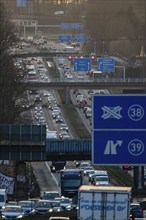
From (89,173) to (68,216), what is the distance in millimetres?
30203

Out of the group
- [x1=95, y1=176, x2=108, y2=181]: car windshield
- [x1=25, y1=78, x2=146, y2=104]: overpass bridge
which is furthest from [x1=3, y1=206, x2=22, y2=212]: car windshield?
[x1=25, y1=78, x2=146, y2=104]: overpass bridge

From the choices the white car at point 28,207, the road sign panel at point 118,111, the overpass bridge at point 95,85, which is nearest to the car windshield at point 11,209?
the white car at point 28,207

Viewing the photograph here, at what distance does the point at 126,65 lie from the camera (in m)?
137

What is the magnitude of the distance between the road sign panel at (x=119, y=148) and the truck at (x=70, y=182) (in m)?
35.1

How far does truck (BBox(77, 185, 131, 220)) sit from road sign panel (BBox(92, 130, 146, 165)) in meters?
8.93

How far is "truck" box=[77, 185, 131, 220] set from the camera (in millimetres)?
37969

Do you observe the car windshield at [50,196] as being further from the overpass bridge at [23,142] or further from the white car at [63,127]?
the white car at [63,127]

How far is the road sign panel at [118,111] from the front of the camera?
94.3 feet

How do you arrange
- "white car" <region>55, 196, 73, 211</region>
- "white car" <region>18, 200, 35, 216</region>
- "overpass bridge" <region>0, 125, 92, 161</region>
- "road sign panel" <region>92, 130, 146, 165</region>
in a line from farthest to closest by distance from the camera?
"white car" <region>55, 196, 73, 211</region>, "overpass bridge" <region>0, 125, 92, 161</region>, "white car" <region>18, 200, 35, 216</region>, "road sign panel" <region>92, 130, 146, 165</region>

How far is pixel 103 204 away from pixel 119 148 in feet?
32.1

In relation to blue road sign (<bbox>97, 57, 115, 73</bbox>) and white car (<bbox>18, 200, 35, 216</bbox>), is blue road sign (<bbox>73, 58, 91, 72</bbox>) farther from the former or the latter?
white car (<bbox>18, 200, 35, 216</bbox>)

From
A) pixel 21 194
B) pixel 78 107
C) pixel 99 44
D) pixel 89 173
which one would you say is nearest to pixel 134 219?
pixel 21 194

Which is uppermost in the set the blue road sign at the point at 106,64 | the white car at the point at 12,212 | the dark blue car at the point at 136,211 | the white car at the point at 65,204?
the white car at the point at 12,212

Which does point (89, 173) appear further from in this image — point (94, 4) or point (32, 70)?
point (94, 4)
